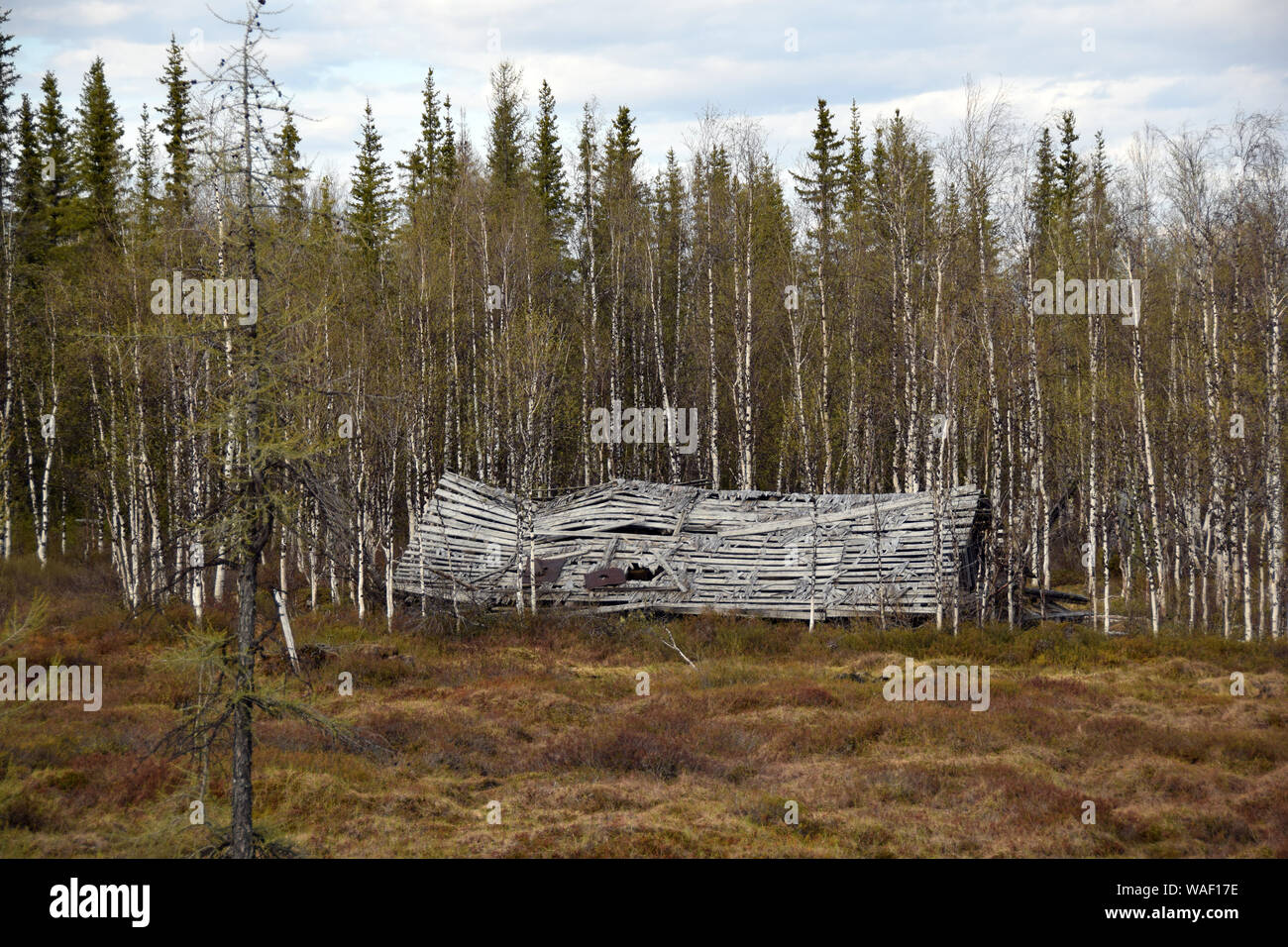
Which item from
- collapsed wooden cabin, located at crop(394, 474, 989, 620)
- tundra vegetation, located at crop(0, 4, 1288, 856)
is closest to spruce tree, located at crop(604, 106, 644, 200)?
tundra vegetation, located at crop(0, 4, 1288, 856)

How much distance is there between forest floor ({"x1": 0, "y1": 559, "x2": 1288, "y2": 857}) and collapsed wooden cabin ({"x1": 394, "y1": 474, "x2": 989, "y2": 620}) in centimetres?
174

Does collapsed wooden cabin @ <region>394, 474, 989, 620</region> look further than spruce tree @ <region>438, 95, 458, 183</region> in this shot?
No

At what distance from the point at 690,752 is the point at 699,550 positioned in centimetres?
1033

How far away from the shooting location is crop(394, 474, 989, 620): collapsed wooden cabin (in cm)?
2123

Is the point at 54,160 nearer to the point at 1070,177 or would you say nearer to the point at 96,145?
the point at 96,145

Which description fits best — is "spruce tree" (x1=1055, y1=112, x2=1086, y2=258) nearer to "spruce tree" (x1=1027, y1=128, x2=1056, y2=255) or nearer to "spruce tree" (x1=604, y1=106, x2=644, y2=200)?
"spruce tree" (x1=1027, y1=128, x2=1056, y2=255)

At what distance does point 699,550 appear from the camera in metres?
23.0

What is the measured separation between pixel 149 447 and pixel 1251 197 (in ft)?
99.3

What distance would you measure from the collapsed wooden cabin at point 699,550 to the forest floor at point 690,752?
1.74 meters

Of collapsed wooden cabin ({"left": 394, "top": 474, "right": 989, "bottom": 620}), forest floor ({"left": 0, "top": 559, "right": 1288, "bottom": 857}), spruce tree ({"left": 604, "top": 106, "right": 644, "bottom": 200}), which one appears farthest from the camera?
spruce tree ({"left": 604, "top": 106, "right": 644, "bottom": 200})
